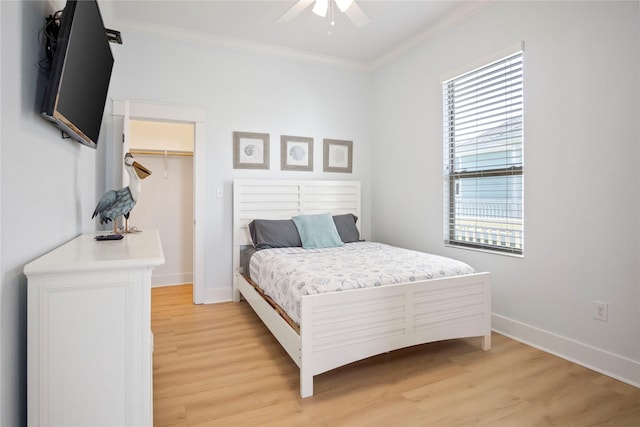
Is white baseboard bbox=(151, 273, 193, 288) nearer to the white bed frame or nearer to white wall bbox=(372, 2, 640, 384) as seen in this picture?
the white bed frame

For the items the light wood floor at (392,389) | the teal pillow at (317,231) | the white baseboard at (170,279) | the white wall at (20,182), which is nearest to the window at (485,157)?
the light wood floor at (392,389)

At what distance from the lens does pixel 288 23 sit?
339 cm

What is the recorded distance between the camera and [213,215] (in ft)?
12.2

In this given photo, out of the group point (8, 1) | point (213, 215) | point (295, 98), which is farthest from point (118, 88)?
point (8, 1)

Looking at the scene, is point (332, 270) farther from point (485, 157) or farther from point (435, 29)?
point (435, 29)

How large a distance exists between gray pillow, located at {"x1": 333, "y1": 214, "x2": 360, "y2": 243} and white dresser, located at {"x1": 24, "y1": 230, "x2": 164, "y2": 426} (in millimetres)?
2649

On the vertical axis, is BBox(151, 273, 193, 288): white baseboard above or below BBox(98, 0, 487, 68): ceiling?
below

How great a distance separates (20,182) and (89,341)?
62 centimetres

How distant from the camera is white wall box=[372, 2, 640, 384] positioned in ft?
6.75

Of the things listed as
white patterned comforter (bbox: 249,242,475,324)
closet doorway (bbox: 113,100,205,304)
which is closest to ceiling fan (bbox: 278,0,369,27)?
white patterned comforter (bbox: 249,242,475,324)

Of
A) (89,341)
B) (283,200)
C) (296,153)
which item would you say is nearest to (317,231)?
(283,200)

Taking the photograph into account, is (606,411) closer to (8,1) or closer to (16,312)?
(16,312)

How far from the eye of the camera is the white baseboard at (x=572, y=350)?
2.05m

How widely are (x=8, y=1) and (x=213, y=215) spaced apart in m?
2.71
